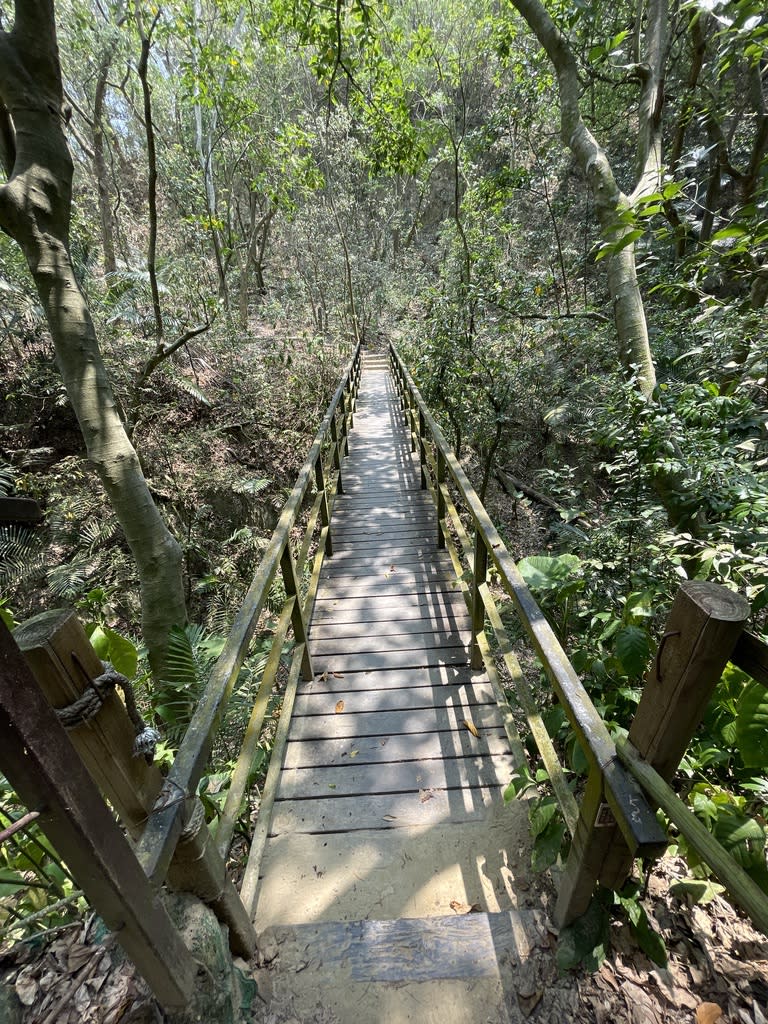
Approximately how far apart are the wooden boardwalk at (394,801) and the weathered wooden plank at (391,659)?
0.4 inches

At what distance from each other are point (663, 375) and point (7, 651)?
797cm

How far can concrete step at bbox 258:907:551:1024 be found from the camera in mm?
1456

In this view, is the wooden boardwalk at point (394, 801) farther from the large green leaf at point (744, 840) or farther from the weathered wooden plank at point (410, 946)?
the large green leaf at point (744, 840)

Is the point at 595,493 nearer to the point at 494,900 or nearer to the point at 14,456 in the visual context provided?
the point at 494,900

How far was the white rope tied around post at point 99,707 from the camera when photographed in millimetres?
960

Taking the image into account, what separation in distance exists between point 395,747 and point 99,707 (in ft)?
6.23

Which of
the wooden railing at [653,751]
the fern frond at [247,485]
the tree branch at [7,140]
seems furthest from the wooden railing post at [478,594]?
the fern frond at [247,485]

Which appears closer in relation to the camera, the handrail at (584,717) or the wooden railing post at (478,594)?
the handrail at (584,717)

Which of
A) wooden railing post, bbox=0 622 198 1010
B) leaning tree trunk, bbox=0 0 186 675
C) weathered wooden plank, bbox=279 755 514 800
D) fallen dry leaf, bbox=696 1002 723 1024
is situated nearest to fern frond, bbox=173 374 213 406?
leaning tree trunk, bbox=0 0 186 675

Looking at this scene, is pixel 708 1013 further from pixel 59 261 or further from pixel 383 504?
pixel 383 504

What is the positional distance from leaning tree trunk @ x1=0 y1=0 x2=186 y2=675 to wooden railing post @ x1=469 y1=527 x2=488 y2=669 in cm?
222

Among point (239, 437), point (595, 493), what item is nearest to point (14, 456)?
point (239, 437)

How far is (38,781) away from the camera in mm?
736

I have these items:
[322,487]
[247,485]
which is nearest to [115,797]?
[322,487]
